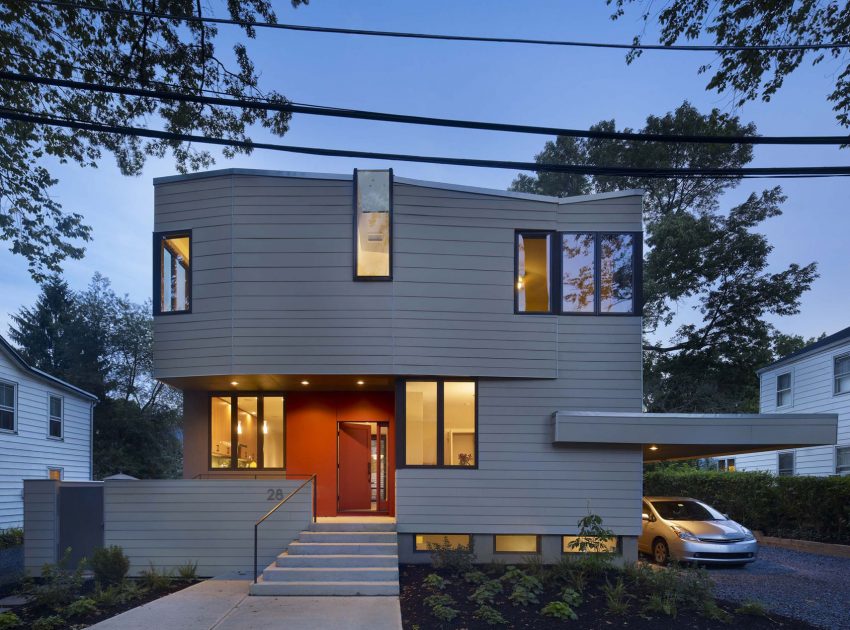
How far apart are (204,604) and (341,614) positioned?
6.79 feet

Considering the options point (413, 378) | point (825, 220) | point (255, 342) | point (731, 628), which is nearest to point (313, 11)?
Result: point (255, 342)

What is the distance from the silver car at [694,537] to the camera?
11289 millimetres

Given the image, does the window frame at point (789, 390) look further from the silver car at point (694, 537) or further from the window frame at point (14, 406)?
the window frame at point (14, 406)

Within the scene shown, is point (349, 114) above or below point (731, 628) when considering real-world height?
above

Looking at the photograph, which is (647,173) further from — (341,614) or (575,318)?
(341,614)

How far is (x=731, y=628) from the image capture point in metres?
7.09

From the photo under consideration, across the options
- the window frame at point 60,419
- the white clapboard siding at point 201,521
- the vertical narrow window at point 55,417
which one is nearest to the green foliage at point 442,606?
the white clapboard siding at point 201,521

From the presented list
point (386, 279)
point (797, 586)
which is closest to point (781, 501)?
point (797, 586)

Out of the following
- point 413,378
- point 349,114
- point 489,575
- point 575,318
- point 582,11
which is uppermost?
point 582,11

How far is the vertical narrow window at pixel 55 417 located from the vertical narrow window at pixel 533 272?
17351 millimetres

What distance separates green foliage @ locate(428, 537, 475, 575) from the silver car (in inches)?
178

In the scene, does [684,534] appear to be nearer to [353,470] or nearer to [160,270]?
[353,470]

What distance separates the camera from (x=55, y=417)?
20062 mm

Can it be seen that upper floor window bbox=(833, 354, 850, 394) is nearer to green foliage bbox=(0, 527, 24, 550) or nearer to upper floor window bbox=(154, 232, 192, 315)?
upper floor window bbox=(154, 232, 192, 315)
